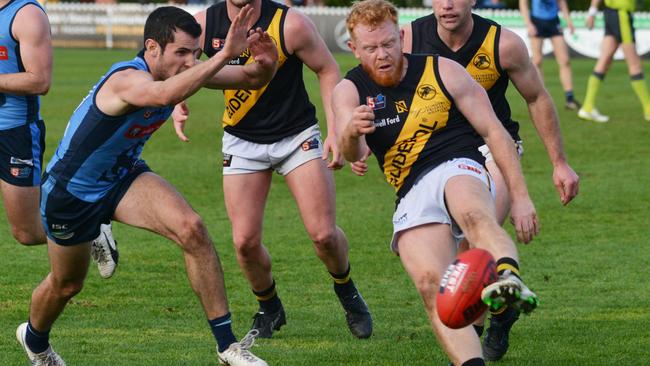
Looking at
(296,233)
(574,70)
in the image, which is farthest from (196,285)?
(574,70)

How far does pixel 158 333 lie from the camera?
8141mm

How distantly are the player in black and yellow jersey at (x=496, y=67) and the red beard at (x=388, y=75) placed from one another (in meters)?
1.09

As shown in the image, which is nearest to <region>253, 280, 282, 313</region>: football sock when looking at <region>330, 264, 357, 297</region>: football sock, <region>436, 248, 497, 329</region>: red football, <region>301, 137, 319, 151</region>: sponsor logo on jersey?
<region>330, 264, 357, 297</region>: football sock

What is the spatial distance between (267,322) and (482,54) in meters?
2.21

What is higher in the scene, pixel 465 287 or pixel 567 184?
pixel 465 287

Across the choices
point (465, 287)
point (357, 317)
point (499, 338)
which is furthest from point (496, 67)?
point (465, 287)

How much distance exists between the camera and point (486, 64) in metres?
7.71

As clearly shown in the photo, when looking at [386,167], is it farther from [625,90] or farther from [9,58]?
[625,90]

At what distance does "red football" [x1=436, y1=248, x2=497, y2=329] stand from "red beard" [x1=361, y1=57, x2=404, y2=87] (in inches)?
51.3

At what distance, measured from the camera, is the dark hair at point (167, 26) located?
21.6 feet

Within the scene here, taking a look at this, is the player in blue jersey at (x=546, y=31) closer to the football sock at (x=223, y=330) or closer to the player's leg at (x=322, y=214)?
the player's leg at (x=322, y=214)

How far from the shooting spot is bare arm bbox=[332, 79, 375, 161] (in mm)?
6227

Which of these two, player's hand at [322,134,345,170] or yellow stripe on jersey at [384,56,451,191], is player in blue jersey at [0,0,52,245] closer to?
player's hand at [322,134,345,170]

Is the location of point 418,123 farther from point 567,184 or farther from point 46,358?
point 46,358
